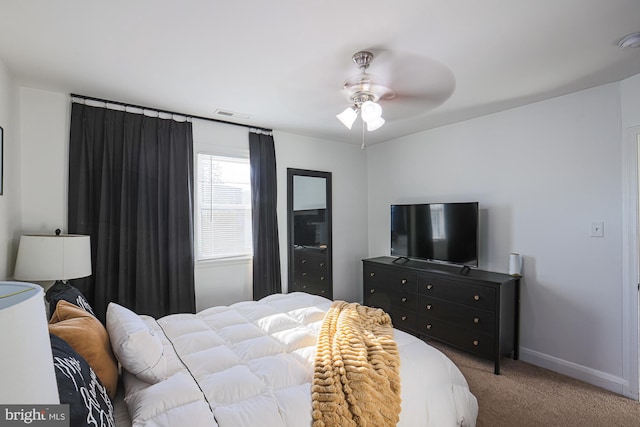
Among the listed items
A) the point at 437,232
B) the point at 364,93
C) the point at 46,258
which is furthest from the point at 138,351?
the point at 437,232

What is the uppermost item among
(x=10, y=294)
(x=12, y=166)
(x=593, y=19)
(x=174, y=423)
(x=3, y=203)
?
(x=593, y=19)

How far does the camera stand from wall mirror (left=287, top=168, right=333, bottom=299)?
4086mm

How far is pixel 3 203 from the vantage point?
2.15m

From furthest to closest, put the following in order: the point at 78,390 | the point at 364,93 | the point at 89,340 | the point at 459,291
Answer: the point at 459,291, the point at 364,93, the point at 89,340, the point at 78,390

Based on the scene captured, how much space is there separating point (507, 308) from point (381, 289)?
4.58 ft

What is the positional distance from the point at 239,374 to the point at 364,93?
200cm

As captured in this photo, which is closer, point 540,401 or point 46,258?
point 46,258

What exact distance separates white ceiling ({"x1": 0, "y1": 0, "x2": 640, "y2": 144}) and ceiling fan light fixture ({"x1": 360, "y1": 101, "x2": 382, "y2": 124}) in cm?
29

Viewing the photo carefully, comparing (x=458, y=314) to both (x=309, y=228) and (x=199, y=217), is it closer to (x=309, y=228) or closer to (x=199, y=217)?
(x=309, y=228)

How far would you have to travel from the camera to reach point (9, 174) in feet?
7.55

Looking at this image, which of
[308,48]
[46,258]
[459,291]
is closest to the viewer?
[308,48]

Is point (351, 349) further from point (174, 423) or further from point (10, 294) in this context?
point (10, 294)

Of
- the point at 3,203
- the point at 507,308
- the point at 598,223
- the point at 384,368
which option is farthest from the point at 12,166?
the point at 598,223

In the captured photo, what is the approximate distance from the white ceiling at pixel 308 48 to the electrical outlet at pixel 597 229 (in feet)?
3.85
